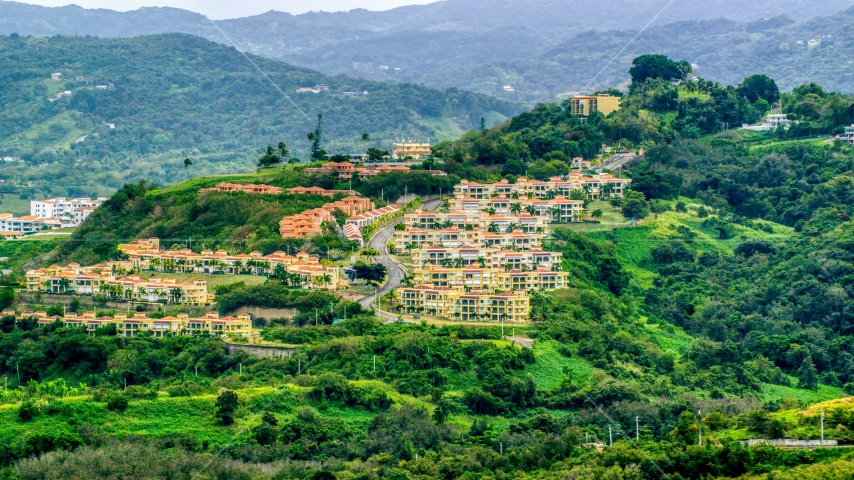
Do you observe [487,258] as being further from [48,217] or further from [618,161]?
[48,217]

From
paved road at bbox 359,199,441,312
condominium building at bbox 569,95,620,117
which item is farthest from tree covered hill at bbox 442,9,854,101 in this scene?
paved road at bbox 359,199,441,312

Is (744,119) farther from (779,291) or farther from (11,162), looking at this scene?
(11,162)

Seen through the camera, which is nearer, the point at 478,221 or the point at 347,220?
the point at 478,221

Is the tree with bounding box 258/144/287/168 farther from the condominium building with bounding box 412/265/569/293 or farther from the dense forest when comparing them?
the condominium building with bounding box 412/265/569/293

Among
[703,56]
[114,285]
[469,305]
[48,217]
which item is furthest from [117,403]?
[703,56]

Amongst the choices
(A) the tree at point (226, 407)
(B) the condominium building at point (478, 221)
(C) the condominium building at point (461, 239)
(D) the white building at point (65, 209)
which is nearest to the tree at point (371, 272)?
(C) the condominium building at point (461, 239)

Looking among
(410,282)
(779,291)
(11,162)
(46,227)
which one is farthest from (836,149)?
(11,162)
